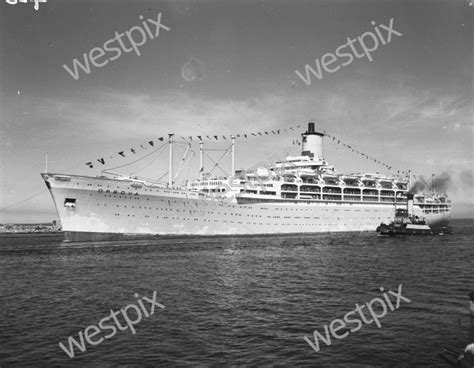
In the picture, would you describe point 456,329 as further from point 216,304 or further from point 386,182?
point 386,182

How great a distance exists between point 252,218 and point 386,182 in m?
31.7

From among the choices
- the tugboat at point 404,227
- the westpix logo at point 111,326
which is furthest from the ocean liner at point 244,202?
the westpix logo at point 111,326

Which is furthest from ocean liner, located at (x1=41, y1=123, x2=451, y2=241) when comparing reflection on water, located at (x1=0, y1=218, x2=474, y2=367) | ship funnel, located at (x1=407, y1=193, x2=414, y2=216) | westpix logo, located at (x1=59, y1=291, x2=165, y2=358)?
westpix logo, located at (x1=59, y1=291, x2=165, y2=358)

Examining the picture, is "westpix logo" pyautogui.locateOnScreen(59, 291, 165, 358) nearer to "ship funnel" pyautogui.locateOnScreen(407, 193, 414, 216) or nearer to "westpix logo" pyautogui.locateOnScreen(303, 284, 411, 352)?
"westpix logo" pyautogui.locateOnScreen(303, 284, 411, 352)

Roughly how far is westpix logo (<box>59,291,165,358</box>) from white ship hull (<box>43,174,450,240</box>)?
27083 mm

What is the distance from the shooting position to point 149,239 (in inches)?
1780

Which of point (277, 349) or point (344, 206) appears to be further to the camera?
point (344, 206)

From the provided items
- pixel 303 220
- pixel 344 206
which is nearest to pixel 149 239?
pixel 303 220

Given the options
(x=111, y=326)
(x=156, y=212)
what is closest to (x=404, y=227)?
(x=156, y=212)

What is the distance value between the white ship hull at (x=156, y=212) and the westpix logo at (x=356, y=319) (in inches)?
1226

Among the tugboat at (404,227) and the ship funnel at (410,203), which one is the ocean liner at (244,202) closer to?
the ship funnel at (410,203)

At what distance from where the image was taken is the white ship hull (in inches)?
1628

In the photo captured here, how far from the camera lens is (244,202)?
5166cm

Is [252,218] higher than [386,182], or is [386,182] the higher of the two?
[386,182]
